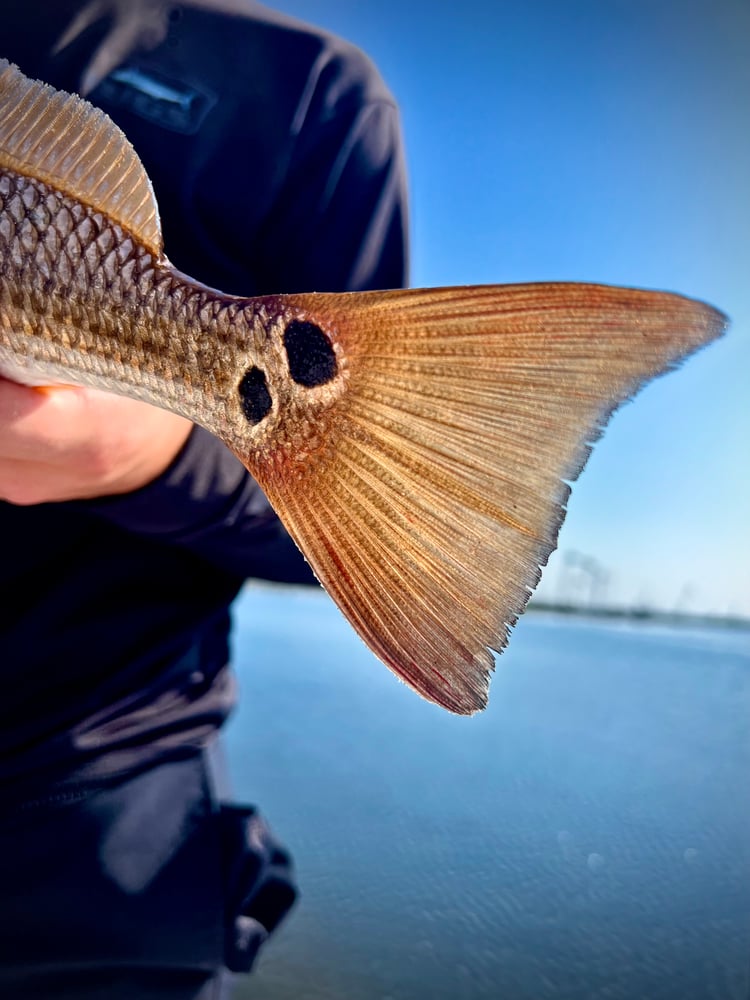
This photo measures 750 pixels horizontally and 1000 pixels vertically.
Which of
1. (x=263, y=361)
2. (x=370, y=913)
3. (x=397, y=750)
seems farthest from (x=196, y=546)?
(x=397, y=750)

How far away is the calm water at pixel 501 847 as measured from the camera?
183 centimetres

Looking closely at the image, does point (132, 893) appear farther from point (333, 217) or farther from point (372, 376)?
point (333, 217)

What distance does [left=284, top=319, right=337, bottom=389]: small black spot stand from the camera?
45cm

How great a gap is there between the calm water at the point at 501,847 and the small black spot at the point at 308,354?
1398 millimetres

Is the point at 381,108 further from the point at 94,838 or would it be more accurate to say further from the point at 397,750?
the point at 397,750

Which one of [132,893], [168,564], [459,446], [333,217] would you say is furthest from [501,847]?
[459,446]

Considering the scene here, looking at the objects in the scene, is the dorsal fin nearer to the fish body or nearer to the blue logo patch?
the fish body

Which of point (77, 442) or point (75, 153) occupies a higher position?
point (75, 153)

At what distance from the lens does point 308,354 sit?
45 centimetres

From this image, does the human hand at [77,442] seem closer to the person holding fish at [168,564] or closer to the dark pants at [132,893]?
the person holding fish at [168,564]

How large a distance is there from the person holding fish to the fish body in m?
0.24

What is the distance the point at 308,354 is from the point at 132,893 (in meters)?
0.74

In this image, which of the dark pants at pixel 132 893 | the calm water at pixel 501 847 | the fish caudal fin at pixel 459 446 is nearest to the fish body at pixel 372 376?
the fish caudal fin at pixel 459 446

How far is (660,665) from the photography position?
795 centimetres
